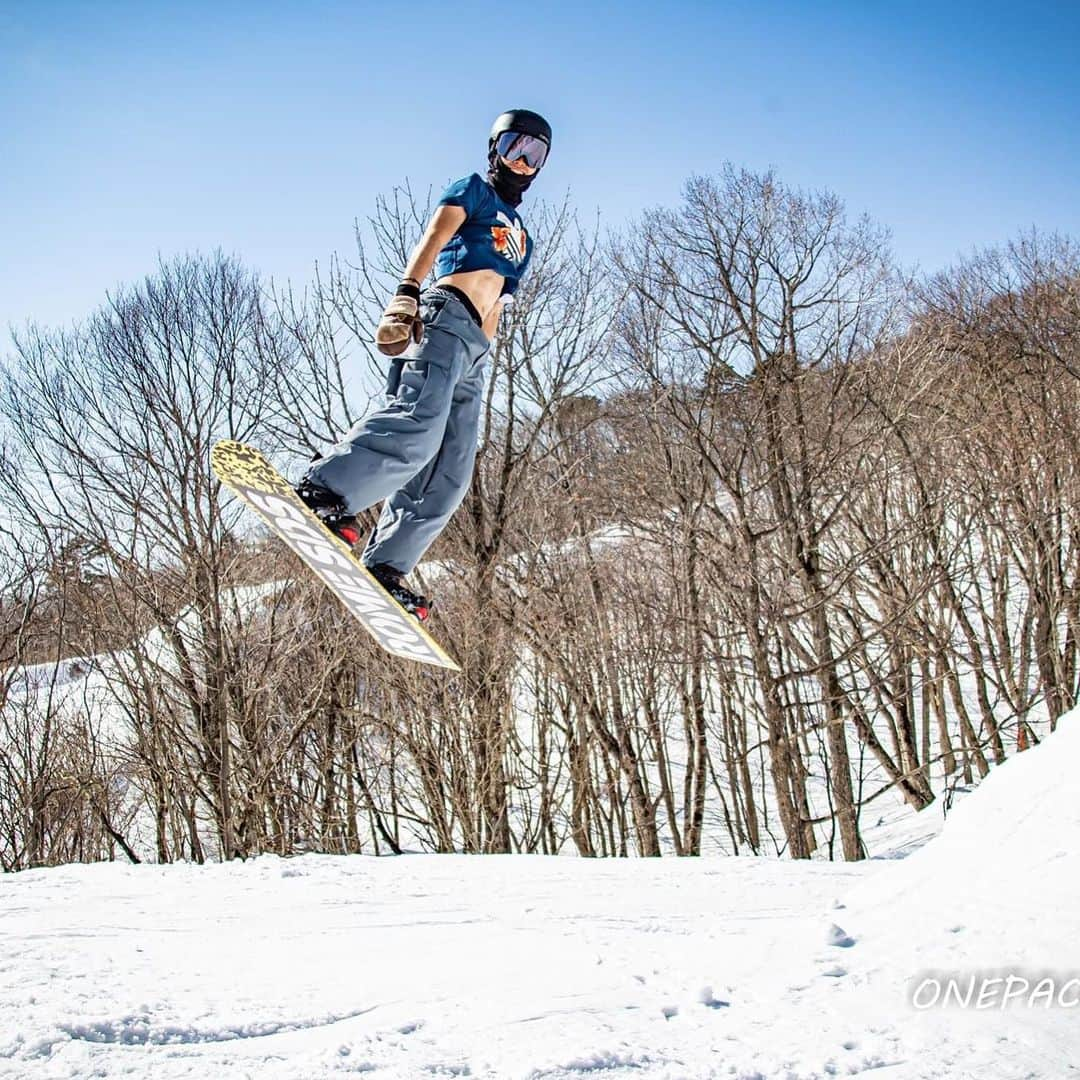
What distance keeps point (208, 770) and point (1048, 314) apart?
59.2ft

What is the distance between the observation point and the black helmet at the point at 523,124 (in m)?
3.34

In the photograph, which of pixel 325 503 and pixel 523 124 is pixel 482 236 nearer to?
pixel 523 124

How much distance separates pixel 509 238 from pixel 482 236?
135mm

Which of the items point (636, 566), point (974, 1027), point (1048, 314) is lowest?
point (974, 1027)

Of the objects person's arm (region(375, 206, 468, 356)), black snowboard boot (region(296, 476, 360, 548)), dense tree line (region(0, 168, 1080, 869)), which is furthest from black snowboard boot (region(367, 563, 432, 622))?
dense tree line (region(0, 168, 1080, 869))

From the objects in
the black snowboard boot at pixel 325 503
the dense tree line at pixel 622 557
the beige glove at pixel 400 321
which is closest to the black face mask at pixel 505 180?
the beige glove at pixel 400 321

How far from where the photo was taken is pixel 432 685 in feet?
44.1

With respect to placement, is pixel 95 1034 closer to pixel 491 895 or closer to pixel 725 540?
pixel 491 895

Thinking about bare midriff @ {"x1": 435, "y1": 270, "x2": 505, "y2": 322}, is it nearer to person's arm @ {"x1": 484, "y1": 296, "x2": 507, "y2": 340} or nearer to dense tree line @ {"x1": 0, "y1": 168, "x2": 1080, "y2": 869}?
person's arm @ {"x1": 484, "y1": 296, "x2": 507, "y2": 340}

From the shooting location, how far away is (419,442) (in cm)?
322

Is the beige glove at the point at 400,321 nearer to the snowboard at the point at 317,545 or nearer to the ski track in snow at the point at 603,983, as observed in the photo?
the snowboard at the point at 317,545

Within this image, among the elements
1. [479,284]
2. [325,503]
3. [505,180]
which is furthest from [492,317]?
[325,503]

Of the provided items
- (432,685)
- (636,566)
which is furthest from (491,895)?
(636,566)

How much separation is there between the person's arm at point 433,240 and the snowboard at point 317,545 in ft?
3.26
